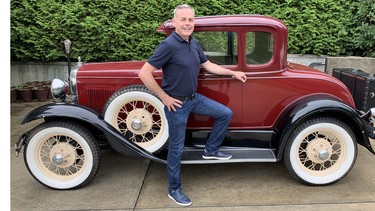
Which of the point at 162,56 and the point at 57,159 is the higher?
the point at 162,56

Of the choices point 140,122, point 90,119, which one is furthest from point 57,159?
point 140,122

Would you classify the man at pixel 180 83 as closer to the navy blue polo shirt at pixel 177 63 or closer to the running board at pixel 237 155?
the navy blue polo shirt at pixel 177 63

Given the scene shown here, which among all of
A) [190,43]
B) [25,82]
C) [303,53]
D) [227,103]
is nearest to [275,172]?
[227,103]

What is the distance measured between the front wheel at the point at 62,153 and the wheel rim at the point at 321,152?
2042mm

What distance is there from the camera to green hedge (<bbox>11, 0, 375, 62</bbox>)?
6.75 m

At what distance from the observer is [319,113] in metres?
3.29

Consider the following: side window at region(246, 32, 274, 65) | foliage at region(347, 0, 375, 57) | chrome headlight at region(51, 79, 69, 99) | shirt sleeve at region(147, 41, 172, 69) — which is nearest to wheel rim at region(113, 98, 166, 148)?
shirt sleeve at region(147, 41, 172, 69)

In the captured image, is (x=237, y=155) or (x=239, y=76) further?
(x=237, y=155)

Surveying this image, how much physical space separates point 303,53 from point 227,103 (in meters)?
4.14

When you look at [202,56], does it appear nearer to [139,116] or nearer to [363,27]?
[139,116]

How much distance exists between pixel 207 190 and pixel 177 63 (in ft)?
4.36

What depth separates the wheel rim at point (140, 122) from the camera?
3422mm

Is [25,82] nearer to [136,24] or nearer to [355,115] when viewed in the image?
[136,24]

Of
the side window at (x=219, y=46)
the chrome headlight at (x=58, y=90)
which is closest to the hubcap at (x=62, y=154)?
the chrome headlight at (x=58, y=90)
